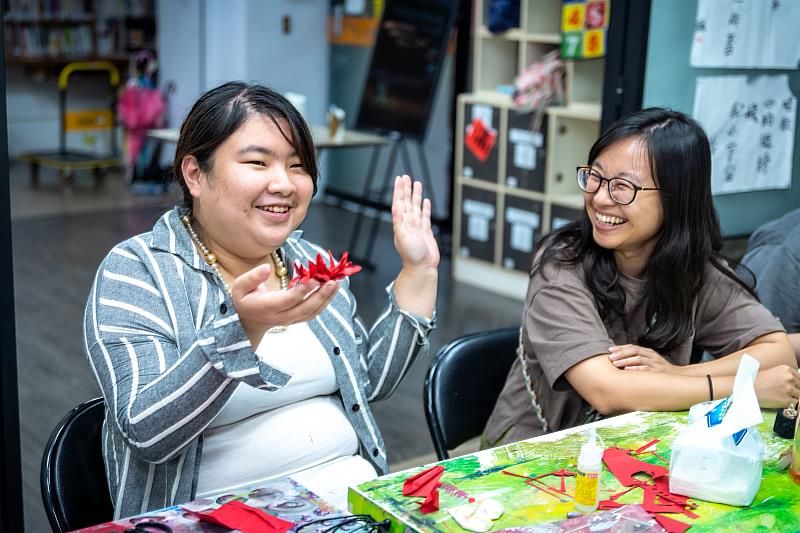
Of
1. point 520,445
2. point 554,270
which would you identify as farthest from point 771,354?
point 520,445

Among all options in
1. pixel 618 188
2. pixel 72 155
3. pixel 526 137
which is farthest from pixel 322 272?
pixel 72 155

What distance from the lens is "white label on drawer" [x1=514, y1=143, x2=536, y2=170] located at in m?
5.12

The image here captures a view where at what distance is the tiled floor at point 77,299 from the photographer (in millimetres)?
3512

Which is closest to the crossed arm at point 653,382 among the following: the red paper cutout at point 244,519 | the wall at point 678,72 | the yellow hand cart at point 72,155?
the red paper cutout at point 244,519

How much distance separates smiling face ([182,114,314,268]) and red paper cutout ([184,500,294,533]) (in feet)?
Answer: 1.70

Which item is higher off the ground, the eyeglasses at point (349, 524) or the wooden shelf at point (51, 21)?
the wooden shelf at point (51, 21)

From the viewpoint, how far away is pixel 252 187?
1664 mm

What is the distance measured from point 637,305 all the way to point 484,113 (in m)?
3.39

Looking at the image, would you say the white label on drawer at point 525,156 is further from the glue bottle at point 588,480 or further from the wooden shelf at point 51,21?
the wooden shelf at point 51,21

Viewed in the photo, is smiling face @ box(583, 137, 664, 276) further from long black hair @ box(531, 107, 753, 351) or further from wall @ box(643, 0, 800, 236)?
wall @ box(643, 0, 800, 236)

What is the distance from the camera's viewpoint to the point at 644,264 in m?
2.04

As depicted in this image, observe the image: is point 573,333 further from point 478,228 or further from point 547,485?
point 478,228

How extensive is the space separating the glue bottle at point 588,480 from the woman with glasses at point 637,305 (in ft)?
1.49

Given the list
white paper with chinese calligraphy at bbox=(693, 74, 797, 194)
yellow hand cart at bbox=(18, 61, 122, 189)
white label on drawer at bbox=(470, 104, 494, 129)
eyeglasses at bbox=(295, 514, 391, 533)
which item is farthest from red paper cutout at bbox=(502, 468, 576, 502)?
yellow hand cart at bbox=(18, 61, 122, 189)
